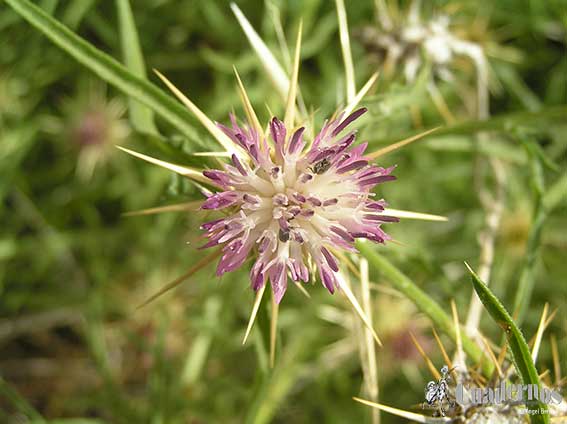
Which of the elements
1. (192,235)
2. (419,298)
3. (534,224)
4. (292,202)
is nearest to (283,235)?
(292,202)

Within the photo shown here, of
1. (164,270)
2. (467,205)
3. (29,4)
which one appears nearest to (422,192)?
(467,205)

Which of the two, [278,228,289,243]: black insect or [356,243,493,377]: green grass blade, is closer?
[278,228,289,243]: black insect

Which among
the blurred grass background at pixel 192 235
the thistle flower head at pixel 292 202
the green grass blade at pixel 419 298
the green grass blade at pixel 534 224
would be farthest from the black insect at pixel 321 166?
the blurred grass background at pixel 192 235

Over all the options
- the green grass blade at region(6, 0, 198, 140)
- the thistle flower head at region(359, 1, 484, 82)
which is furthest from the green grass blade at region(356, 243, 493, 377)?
the thistle flower head at region(359, 1, 484, 82)

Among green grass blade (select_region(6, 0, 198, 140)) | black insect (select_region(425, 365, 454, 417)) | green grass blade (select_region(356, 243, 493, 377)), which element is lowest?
black insect (select_region(425, 365, 454, 417))

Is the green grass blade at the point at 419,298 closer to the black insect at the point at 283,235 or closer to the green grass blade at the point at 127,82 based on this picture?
the black insect at the point at 283,235

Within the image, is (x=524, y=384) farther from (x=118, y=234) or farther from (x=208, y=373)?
(x=118, y=234)

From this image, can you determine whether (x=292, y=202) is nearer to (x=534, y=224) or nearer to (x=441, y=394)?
(x=441, y=394)

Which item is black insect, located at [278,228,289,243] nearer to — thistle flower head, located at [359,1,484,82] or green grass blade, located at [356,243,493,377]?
green grass blade, located at [356,243,493,377]
